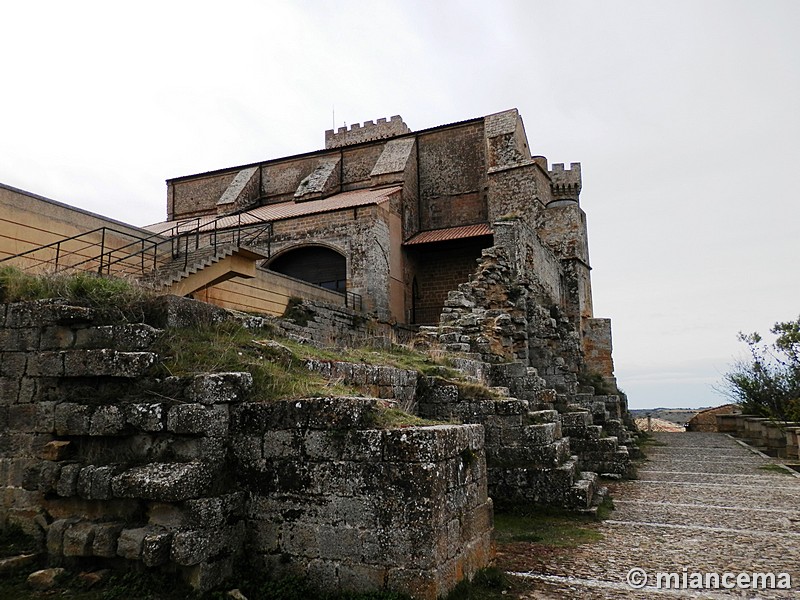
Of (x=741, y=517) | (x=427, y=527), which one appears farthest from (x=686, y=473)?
(x=427, y=527)

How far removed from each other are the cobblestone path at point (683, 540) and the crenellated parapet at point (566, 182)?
1755cm

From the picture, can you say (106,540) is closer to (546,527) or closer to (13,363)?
(13,363)

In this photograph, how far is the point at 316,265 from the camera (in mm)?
22531

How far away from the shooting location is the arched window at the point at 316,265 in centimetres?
2217

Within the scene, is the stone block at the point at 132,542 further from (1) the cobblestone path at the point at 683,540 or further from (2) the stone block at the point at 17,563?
(1) the cobblestone path at the point at 683,540

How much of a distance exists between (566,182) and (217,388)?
2466 cm

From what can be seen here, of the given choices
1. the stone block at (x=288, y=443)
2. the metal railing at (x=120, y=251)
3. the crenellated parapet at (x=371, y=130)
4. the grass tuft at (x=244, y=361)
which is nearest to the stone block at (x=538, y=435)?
the grass tuft at (x=244, y=361)

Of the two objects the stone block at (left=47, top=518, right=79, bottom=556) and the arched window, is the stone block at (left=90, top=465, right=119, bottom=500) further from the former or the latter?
the arched window

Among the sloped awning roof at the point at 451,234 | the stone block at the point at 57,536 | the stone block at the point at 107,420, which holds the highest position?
the sloped awning roof at the point at 451,234

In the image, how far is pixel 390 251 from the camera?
74.6ft

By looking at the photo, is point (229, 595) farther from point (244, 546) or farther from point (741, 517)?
point (741, 517)

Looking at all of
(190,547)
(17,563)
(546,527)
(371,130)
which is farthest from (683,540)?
(371,130)

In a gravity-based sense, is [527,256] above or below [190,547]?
above

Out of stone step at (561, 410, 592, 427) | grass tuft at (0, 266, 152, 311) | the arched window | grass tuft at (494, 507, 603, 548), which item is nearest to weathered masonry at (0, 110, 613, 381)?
the arched window
